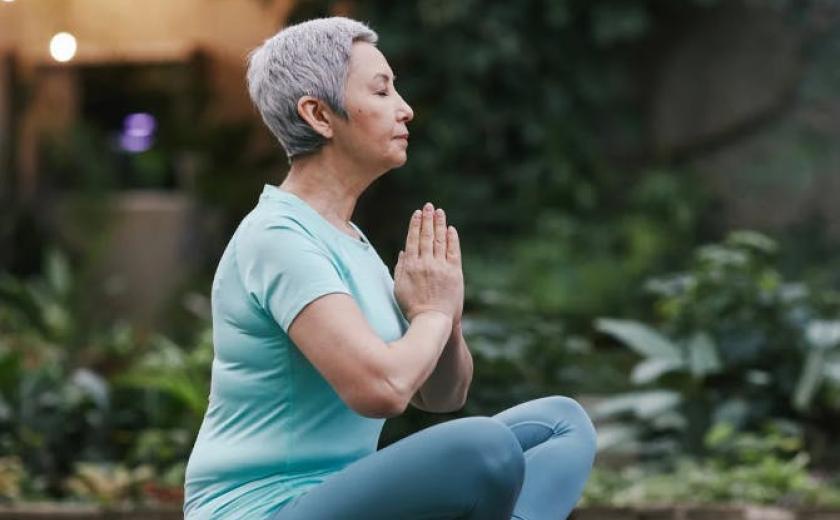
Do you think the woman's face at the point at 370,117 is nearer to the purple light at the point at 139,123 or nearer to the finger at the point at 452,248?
the finger at the point at 452,248

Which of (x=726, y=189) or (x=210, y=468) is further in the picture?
(x=726, y=189)

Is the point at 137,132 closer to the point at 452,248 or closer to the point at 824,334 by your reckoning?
the point at 824,334

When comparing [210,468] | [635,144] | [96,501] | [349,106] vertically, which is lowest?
[96,501]

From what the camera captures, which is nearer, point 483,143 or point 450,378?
point 450,378

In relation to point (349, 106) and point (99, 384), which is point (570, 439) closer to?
point (349, 106)

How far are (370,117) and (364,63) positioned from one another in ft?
0.27

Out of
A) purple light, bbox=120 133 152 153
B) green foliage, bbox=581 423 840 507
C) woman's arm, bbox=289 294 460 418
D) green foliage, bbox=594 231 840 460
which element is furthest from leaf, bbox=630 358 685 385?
purple light, bbox=120 133 152 153

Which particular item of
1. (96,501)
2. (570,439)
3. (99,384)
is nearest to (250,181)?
(99,384)

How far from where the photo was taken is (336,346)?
2.29 m

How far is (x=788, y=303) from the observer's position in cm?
584

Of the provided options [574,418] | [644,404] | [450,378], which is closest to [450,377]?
[450,378]

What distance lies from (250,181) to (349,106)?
8.06 meters

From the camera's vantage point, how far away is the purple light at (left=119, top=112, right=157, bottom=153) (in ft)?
36.2

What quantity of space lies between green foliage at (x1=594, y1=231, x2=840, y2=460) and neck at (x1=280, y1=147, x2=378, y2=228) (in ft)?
9.92
